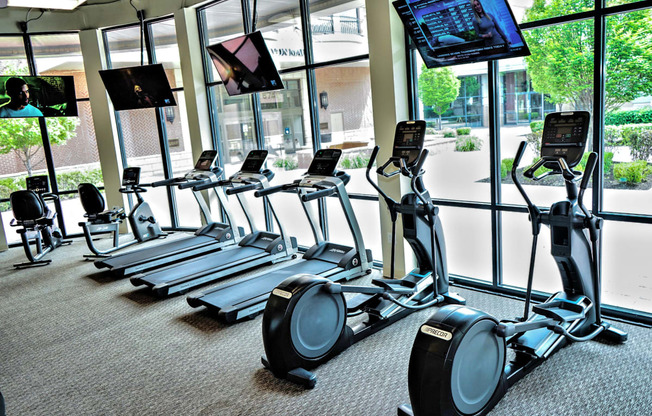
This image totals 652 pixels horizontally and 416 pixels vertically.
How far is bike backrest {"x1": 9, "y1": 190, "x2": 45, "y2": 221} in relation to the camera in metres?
7.16

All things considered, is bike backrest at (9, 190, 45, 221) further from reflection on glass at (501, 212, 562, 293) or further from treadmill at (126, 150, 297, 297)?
reflection on glass at (501, 212, 562, 293)

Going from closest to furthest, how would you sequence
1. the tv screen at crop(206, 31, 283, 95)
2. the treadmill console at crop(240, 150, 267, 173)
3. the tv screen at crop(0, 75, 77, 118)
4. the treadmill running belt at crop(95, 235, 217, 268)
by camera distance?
the tv screen at crop(206, 31, 283, 95)
the treadmill console at crop(240, 150, 267, 173)
the treadmill running belt at crop(95, 235, 217, 268)
the tv screen at crop(0, 75, 77, 118)

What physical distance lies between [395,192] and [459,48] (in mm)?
1637

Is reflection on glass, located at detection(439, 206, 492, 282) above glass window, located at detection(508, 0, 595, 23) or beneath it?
beneath

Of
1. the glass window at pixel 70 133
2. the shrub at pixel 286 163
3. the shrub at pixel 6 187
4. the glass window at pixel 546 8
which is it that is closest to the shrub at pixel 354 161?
the shrub at pixel 286 163

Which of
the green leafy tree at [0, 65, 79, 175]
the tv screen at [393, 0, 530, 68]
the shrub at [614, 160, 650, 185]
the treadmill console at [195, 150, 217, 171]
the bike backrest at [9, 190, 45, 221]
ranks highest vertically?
the tv screen at [393, 0, 530, 68]

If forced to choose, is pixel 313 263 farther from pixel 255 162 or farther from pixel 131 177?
pixel 131 177

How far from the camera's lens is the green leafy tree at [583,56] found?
384cm

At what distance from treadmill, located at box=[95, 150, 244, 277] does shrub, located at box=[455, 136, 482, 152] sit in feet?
10.7

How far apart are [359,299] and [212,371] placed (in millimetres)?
1348

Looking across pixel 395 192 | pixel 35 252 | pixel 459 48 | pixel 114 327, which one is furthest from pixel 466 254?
pixel 35 252

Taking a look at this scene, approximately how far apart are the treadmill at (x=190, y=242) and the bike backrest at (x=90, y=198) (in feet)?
3.15

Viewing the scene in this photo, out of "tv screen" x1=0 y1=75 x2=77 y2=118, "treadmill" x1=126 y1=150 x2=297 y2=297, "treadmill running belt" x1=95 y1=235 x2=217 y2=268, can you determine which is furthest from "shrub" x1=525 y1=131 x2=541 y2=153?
"tv screen" x1=0 y1=75 x2=77 y2=118

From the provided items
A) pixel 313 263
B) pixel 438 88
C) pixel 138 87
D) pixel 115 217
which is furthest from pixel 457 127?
pixel 115 217
